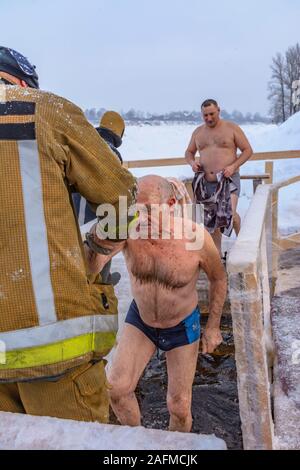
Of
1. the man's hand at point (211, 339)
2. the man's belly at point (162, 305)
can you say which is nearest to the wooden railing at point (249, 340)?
the man's hand at point (211, 339)

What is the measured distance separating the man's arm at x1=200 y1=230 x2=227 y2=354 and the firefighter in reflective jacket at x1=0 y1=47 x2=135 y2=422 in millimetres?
1248

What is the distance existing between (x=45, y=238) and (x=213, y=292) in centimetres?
165

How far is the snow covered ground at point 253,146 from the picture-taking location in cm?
1142

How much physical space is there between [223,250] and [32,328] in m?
4.53

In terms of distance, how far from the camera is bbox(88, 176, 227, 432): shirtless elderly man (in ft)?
9.46

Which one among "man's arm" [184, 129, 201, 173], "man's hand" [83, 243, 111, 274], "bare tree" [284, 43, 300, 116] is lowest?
"man's hand" [83, 243, 111, 274]

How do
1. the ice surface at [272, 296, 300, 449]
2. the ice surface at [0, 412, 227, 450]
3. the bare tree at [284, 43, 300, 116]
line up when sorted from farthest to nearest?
the bare tree at [284, 43, 300, 116] → the ice surface at [272, 296, 300, 449] → the ice surface at [0, 412, 227, 450]

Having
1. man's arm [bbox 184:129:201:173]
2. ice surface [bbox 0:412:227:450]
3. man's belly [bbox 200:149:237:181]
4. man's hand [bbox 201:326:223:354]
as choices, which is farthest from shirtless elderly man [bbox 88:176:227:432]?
man's arm [bbox 184:129:201:173]

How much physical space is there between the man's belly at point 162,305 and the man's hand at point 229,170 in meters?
2.86

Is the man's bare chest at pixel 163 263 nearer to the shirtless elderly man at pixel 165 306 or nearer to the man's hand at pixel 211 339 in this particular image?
the shirtless elderly man at pixel 165 306

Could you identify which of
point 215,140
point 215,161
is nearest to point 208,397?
point 215,161

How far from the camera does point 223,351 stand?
4.11 meters

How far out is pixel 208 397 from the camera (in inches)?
136

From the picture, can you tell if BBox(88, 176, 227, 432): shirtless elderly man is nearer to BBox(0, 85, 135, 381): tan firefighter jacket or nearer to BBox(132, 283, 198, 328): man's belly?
BBox(132, 283, 198, 328): man's belly
